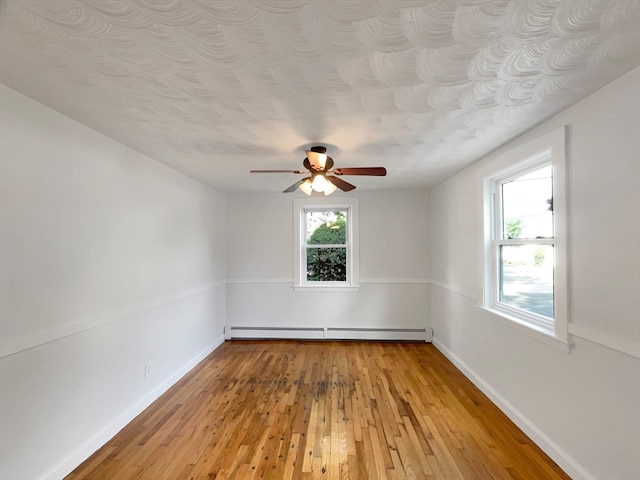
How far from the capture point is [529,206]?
8.02 feet

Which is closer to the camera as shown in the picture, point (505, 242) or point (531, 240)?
point (531, 240)

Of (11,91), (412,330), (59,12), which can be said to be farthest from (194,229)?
(412,330)

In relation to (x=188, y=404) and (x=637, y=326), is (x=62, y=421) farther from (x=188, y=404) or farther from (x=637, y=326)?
(x=637, y=326)

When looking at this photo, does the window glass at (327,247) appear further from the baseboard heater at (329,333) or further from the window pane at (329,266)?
the baseboard heater at (329,333)

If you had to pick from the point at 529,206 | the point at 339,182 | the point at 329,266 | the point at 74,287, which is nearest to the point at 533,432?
the point at 529,206

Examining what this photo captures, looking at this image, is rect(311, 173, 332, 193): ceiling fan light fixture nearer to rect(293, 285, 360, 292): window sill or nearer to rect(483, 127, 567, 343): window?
rect(483, 127, 567, 343): window

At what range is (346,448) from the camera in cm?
215

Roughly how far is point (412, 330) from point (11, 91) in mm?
4801

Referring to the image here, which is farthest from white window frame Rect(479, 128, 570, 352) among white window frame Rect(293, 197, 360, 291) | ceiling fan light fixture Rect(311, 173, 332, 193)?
white window frame Rect(293, 197, 360, 291)

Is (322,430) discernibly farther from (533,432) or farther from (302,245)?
(302,245)

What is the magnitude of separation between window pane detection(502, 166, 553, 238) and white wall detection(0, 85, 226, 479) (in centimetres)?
333

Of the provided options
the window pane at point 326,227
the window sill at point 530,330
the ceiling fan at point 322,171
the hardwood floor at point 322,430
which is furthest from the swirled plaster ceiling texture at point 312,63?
the window pane at point 326,227

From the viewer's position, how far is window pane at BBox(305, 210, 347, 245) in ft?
15.8

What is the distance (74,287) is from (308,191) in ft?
6.37
